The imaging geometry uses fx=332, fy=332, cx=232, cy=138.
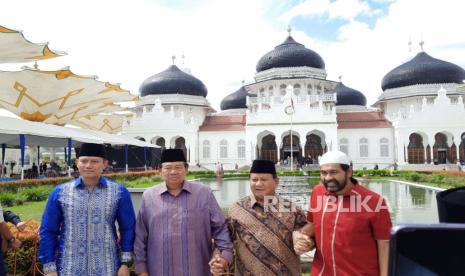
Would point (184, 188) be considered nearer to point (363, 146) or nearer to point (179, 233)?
point (179, 233)

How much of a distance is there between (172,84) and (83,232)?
34129mm

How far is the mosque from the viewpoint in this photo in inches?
1120

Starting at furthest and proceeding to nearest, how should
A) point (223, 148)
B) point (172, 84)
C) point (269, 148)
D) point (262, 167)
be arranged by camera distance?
1. point (172, 84)
2. point (269, 148)
3. point (223, 148)
4. point (262, 167)

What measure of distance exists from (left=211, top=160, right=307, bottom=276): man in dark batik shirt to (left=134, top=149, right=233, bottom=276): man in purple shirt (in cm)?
13

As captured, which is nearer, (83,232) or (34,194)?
(83,232)

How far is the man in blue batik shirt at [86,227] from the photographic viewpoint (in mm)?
2529

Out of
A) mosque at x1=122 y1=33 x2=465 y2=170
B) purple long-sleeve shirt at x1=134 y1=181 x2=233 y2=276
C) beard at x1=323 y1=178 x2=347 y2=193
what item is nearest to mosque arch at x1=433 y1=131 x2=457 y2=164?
mosque at x1=122 y1=33 x2=465 y2=170

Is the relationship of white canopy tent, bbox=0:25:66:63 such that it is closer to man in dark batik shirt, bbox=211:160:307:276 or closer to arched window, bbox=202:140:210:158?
man in dark batik shirt, bbox=211:160:307:276

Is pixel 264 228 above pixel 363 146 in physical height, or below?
below

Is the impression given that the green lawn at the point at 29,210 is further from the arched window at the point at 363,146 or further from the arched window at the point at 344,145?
the arched window at the point at 363,146

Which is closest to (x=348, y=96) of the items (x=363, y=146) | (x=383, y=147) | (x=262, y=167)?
(x=363, y=146)

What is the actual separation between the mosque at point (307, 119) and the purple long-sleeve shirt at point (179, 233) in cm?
2455

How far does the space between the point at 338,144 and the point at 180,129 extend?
47.9 feet

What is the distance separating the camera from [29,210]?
8.95 meters
